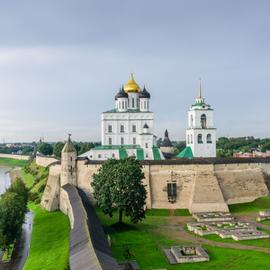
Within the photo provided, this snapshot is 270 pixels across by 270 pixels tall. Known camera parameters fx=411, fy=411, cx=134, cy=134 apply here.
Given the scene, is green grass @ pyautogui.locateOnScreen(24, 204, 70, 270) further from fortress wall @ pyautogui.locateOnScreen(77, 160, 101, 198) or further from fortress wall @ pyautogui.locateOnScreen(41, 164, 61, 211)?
fortress wall @ pyautogui.locateOnScreen(77, 160, 101, 198)

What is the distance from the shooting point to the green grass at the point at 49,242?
2080cm

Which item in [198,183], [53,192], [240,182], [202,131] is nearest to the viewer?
[198,183]

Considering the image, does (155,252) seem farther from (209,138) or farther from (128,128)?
(128,128)

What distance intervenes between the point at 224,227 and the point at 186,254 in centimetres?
655

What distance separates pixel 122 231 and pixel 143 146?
63.8 ft

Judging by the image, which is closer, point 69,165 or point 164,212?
point 164,212

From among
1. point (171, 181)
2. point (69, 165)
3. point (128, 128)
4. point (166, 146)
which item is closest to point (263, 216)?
point (171, 181)

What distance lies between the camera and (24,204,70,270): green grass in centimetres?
2080

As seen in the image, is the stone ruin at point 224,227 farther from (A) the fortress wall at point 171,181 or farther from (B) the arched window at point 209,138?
(B) the arched window at point 209,138

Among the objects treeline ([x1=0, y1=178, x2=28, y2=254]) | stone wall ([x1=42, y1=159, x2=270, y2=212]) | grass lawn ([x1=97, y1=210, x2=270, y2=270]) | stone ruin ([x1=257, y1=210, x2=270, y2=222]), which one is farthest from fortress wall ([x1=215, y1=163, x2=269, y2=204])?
treeline ([x1=0, y1=178, x2=28, y2=254])

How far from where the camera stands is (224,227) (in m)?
25.8

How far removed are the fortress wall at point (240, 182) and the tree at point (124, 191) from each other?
32.7 ft

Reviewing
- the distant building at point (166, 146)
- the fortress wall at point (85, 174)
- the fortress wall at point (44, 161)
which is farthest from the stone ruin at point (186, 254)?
the distant building at point (166, 146)

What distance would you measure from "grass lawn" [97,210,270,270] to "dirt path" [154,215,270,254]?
63 cm
